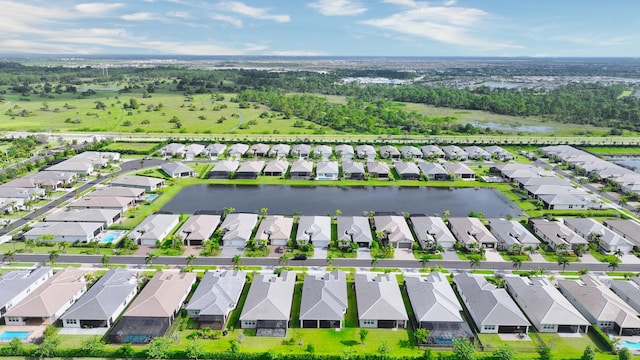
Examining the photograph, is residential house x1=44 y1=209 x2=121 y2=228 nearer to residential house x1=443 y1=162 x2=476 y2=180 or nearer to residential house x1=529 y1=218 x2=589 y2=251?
residential house x1=529 y1=218 x2=589 y2=251

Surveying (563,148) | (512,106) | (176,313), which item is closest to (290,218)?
(176,313)

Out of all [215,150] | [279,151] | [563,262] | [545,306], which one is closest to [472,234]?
[563,262]

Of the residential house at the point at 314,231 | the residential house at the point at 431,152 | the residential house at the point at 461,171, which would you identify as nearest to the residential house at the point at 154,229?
the residential house at the point at 314,231

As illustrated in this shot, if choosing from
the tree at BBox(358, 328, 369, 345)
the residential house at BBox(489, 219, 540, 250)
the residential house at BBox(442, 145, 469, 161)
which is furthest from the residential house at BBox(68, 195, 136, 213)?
the residential house at BBox(442, 145, 469, 161)

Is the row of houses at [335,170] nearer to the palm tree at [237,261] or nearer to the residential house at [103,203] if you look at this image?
the residential house at [103,203]

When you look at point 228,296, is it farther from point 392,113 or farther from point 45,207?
point 392,113

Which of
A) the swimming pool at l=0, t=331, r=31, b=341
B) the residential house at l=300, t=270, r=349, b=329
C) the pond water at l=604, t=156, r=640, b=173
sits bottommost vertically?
the swimming pool at l=0, t=331, r=31, b=341
